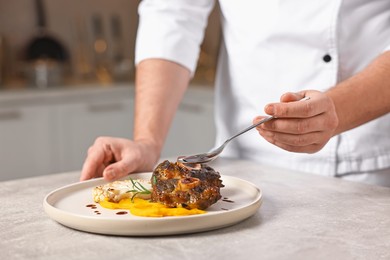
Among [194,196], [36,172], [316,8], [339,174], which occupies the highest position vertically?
[316,8]

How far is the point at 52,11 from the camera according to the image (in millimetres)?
3482

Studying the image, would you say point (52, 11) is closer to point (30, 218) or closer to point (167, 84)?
point (167, 84)

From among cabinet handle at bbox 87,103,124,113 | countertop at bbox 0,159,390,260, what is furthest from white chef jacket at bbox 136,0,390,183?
cabinet handle at bbox 87,103,124,113

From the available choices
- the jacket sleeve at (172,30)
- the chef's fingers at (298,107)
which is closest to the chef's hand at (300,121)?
the chef's fingers at (298,107)

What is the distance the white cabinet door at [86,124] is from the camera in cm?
293

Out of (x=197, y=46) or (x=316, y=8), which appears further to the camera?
(x=197, y=46)

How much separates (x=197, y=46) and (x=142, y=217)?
73cm

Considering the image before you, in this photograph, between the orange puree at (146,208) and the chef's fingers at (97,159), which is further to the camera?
the chef's fingers at (97,159)

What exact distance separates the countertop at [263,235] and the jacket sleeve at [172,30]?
47cm

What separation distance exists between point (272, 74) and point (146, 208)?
63 cm

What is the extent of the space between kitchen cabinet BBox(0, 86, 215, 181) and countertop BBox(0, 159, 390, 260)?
1.71m

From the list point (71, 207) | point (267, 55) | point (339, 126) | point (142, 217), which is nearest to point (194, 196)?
point (142, 217)

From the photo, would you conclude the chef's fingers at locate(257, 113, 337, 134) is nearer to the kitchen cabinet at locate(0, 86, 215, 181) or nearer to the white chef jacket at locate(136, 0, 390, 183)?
the white chef jacket at locate(136, 0, 390, 183)

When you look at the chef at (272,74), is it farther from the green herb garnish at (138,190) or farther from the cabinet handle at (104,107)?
the cabinet handle at (104,107)
